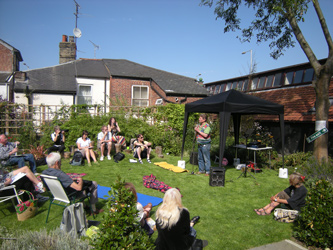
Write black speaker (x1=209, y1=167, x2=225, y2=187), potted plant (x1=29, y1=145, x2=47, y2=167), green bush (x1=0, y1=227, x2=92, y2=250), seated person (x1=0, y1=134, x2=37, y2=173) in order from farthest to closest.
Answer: potted plant (x1=29, y1=145, x2=47, y2=167) < black speaker (x1=209, y1=167, x2=225, y2=187) < seated person (x1=0, y1=134, x2=37, y2=173) < green bush (x1=0, y1=227, x2=92, y2=250)

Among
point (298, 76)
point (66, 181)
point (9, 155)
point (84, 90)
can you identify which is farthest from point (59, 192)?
point (84, 90)

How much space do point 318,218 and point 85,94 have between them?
16.3 m

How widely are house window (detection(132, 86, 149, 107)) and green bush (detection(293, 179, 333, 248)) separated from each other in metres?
15.7

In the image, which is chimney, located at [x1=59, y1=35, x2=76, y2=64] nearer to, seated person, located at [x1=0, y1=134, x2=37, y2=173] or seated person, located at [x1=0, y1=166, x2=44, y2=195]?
seated person, located at [x1=0, y1=134, x2=37, y2=173]

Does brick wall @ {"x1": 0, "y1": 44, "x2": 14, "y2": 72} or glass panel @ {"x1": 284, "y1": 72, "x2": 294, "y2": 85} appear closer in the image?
glass panel @ {"x1": 284, "y1": 72, "x2": 294, "y2": 85}

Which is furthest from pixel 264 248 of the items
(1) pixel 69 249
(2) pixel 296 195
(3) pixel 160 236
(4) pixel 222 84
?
(4) pixel 222 84

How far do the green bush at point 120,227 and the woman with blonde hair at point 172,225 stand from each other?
1.35 ft

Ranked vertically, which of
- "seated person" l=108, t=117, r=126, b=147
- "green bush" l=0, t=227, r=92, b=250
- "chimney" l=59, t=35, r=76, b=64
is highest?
"chimney" l=59, t=35, r=76, b=64

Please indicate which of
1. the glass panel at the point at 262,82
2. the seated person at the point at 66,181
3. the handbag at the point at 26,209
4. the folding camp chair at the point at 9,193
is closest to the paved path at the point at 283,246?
the seated person at the point at 66,181

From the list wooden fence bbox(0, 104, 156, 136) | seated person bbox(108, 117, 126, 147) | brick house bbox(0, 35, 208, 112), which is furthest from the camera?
brick house bbox(0, 35, 208, 112)

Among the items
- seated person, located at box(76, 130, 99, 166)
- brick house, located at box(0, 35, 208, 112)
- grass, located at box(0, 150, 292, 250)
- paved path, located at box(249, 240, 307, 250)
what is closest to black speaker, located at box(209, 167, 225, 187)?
grass, located at box(0, 150, 292, 250)

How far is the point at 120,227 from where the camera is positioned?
2326 mm

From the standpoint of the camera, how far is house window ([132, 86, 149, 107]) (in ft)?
60.5

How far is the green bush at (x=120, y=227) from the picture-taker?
229cm
